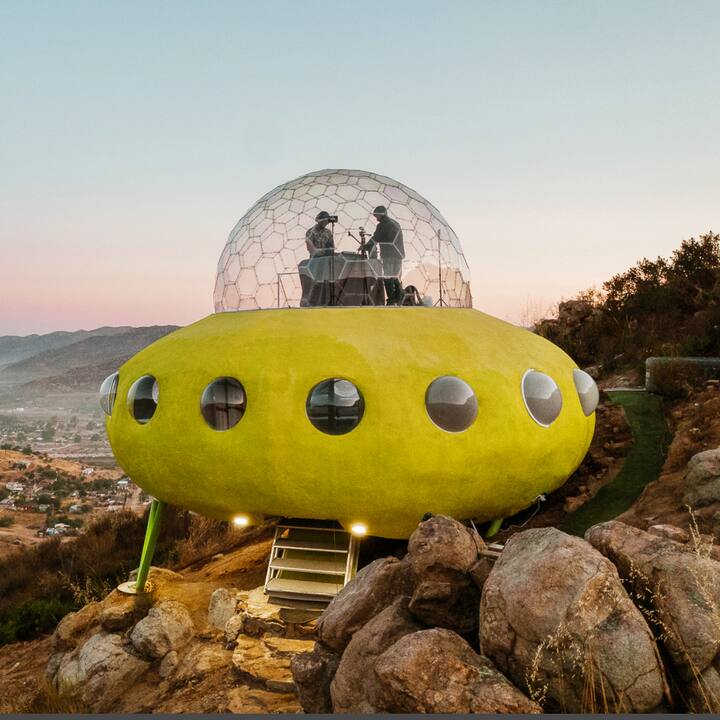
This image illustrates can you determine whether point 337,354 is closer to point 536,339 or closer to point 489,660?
point 536,339

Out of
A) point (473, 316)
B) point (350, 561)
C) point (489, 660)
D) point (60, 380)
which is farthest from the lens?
point (60, 380)

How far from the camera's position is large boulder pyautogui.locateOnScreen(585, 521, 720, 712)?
3.76 meters

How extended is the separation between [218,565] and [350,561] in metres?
4.27

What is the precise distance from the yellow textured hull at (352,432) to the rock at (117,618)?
1.71 metres

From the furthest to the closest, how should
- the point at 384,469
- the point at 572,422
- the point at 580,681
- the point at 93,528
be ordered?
the point at 93,528, the point at 572,422, the point at 384,469, the point at 580,681

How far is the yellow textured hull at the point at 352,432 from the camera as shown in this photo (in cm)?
721

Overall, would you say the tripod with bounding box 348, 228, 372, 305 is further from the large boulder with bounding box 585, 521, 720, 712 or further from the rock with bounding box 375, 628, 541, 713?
the rock with bounding box 375, 628, 541, 713

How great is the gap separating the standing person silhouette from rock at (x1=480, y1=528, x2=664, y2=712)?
552cm

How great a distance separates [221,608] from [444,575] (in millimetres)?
4622

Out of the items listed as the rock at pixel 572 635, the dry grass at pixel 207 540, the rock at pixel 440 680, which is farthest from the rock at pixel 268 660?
the dry grass at pixel 207 540

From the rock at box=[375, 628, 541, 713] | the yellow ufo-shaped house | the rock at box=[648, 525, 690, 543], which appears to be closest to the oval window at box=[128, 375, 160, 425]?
the yellow ufo-shaped house

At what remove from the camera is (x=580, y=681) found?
12.2ft

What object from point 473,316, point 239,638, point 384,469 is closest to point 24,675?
point 239,638

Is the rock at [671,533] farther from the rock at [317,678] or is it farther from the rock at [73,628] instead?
the rock at [73,628]
